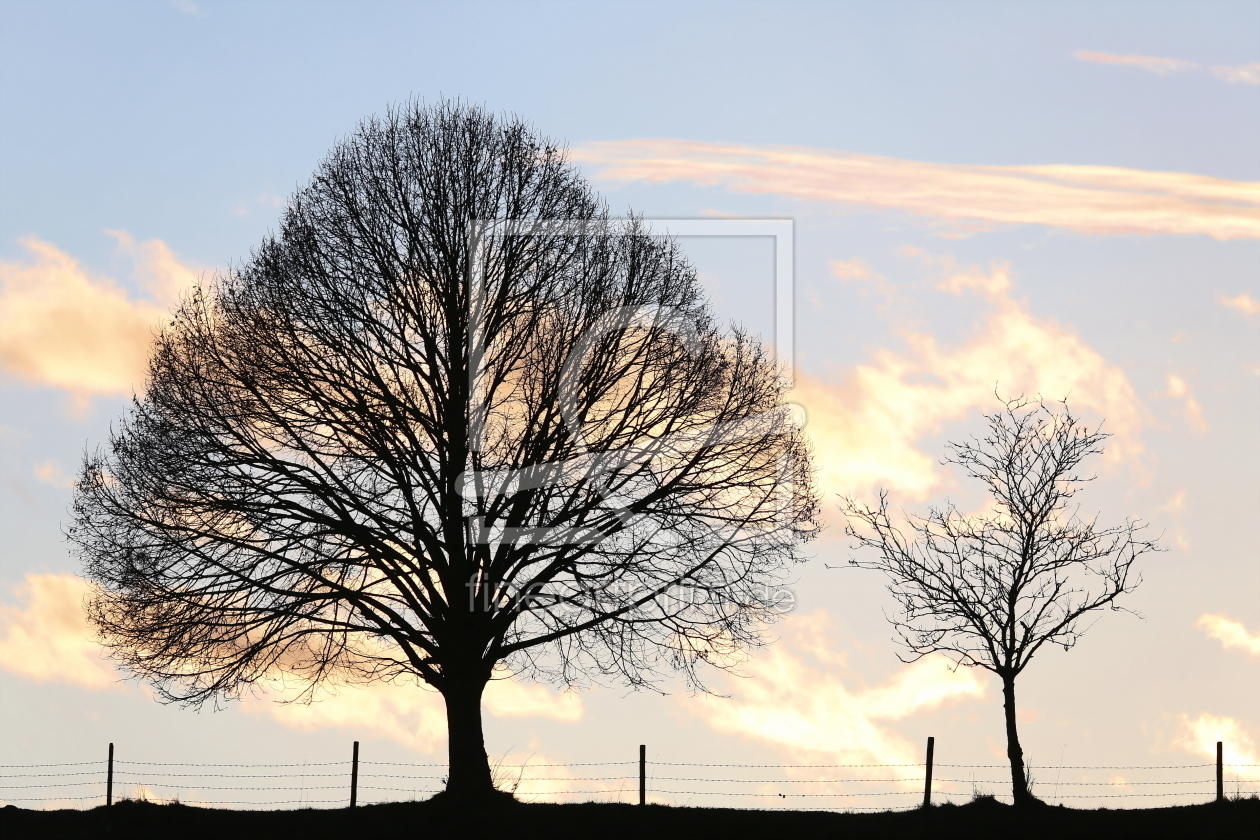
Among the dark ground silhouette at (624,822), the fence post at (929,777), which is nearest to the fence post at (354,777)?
the dark ground silhouette at (624,822)

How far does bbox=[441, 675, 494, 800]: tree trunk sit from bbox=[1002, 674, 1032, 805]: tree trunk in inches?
359

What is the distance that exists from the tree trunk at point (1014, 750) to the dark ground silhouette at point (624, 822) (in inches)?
24.2

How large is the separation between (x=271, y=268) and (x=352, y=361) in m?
2.40

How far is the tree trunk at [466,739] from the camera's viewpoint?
22.2 meters

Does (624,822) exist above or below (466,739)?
below

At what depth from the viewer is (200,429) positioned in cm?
2216

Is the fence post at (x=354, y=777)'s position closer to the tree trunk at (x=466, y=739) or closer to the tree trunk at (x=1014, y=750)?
the tree trunk at (x=466, y=739)

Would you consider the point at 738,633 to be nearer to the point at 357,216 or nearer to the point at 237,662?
the point at 237,662

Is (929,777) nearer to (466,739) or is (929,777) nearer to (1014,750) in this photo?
(1014,750)

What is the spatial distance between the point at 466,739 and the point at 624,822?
10.7 feet

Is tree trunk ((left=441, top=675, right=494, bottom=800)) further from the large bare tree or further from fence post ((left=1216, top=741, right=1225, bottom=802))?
fence post ((left=1216, top=741, right=1225, bottom=802))

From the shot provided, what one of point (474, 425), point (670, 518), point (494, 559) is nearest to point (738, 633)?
point (670, 518)

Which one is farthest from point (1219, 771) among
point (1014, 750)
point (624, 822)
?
point (624, 822)

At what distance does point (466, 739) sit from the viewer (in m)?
22.5
